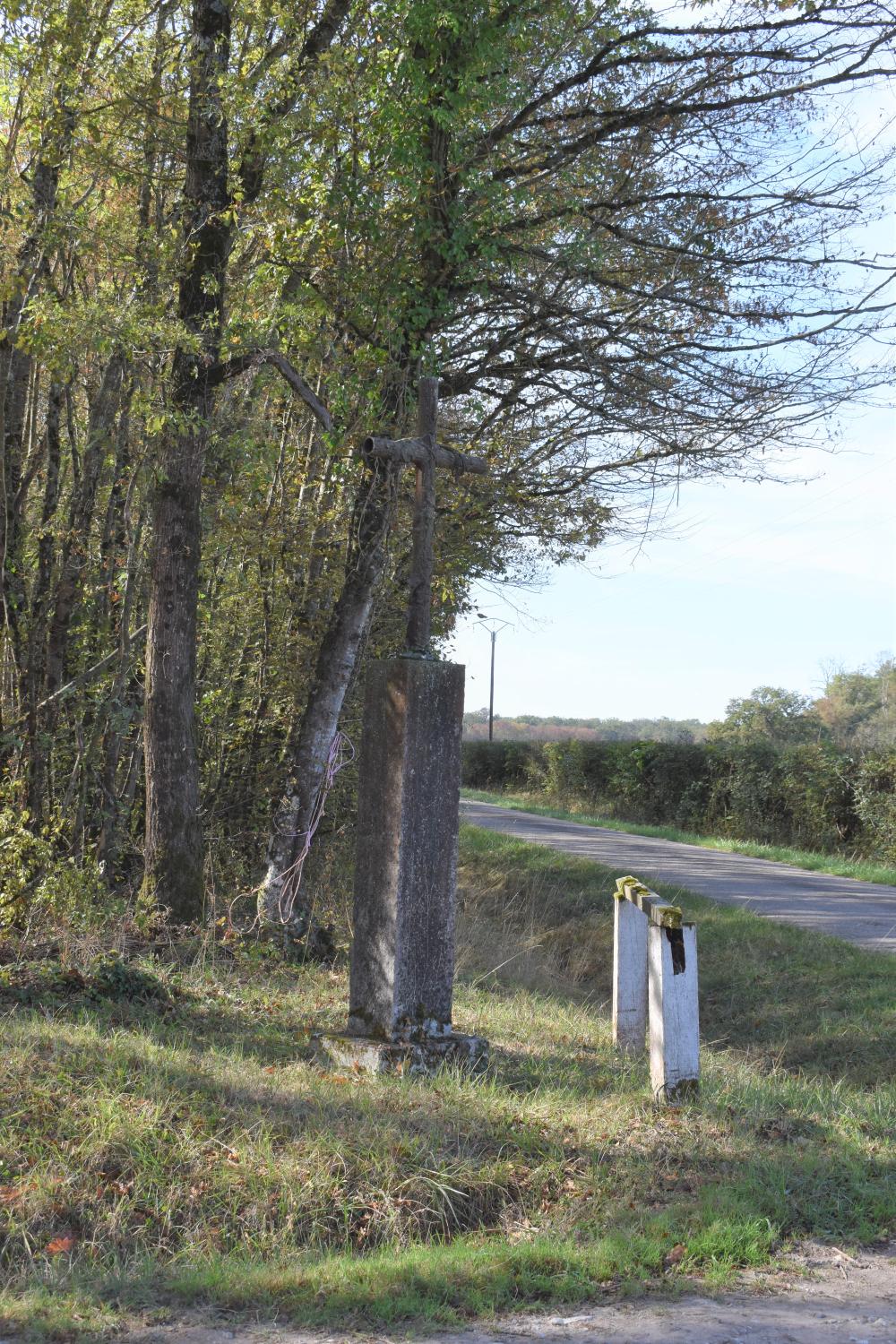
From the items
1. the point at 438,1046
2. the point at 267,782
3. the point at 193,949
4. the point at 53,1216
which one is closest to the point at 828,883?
the point at 267,782

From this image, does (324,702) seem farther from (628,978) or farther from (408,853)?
(408,853)

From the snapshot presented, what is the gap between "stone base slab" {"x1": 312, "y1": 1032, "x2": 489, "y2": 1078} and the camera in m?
6.36

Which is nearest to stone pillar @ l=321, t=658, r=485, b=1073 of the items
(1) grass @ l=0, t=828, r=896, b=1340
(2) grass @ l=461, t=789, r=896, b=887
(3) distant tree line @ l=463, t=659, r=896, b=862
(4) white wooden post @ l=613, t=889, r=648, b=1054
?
(1) grass @ l=0, t=828, r=896, b=1340

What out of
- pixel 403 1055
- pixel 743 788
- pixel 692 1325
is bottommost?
pixel 692 1325

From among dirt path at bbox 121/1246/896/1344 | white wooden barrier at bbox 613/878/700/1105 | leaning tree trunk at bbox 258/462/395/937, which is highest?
leaning tree trunk at bbox 258/462/395/937

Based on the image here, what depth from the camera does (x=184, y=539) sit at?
9.79 metres

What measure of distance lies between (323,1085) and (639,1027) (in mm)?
2563

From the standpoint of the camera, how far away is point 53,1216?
464 centimetres

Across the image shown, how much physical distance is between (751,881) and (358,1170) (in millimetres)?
12194

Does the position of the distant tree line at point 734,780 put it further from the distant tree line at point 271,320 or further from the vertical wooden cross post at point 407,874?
the vertical wooden cross post at point 407,874

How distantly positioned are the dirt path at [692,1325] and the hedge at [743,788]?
17.7 metres

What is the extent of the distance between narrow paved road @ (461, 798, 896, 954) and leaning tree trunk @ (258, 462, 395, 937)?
19.1 ft

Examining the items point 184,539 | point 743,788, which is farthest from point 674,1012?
point 743,788

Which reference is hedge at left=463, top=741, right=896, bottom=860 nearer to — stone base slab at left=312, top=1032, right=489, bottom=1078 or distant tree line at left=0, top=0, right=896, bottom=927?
distant tree line at left=0, top=0, right=896, bottom=927
